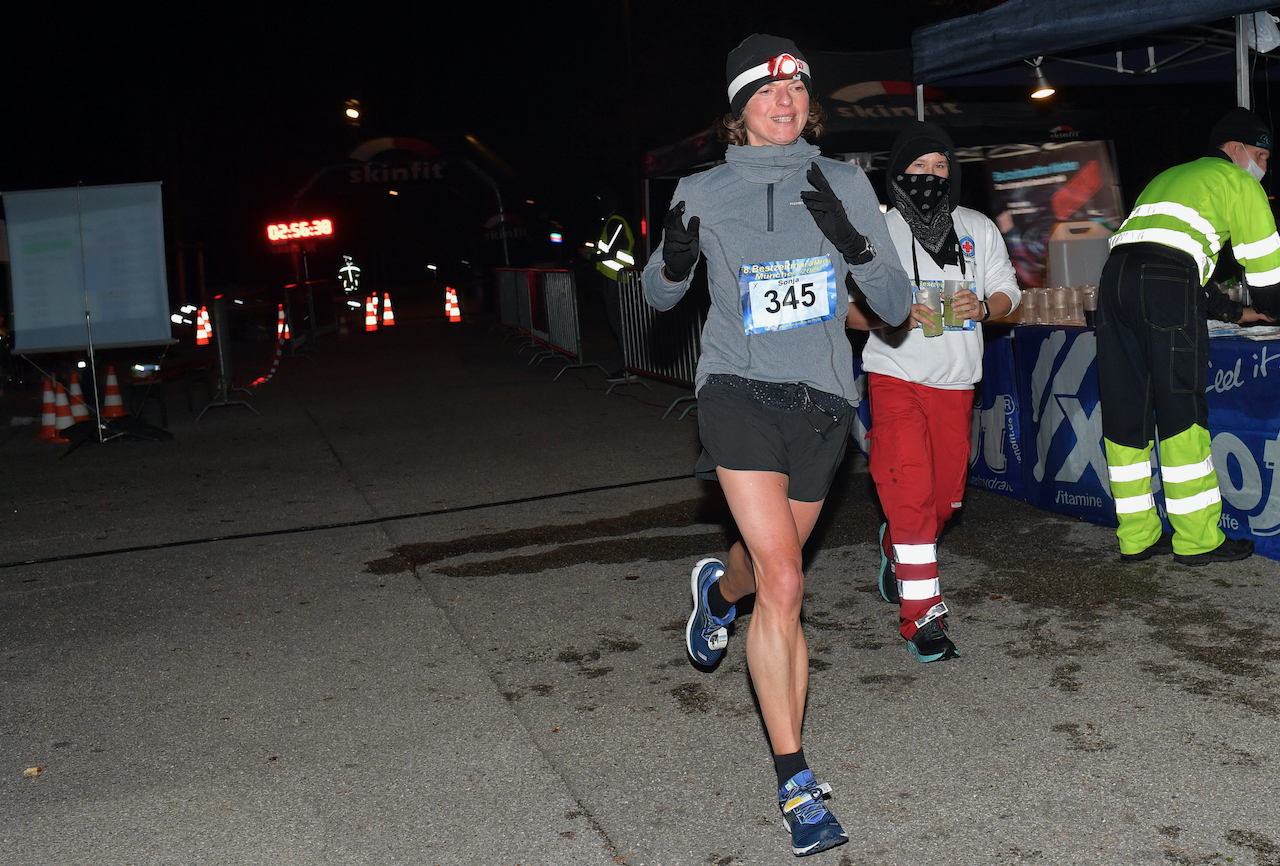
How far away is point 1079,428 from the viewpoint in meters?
6.28

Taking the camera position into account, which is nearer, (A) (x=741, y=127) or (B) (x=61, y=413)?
(A) (x=741, y=127)

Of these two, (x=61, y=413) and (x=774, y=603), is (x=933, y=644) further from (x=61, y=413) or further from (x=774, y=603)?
(x=61, y=413)

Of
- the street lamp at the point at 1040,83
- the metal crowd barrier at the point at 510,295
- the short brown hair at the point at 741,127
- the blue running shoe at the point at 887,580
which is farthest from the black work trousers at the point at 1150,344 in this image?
the metal crowd barrier at the point at 510,295

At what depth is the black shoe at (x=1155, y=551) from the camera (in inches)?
221

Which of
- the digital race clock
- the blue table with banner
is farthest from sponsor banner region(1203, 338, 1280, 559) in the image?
the digital race clock

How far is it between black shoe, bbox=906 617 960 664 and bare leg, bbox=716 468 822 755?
4.42 ft

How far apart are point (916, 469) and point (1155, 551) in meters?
1.73

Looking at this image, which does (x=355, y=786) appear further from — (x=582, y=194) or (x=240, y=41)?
(x=582, y=194)

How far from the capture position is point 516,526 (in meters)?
7.22

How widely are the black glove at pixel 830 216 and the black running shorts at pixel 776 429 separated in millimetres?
443

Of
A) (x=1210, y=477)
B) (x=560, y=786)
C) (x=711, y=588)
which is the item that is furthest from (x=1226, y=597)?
(x=560, y=786)

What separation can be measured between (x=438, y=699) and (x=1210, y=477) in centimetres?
357

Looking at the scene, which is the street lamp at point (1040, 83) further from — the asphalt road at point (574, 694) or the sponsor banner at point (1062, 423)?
the asphalt road at point (574, 694)

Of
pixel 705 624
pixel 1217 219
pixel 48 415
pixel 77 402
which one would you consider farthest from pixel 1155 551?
pixel 77 402
